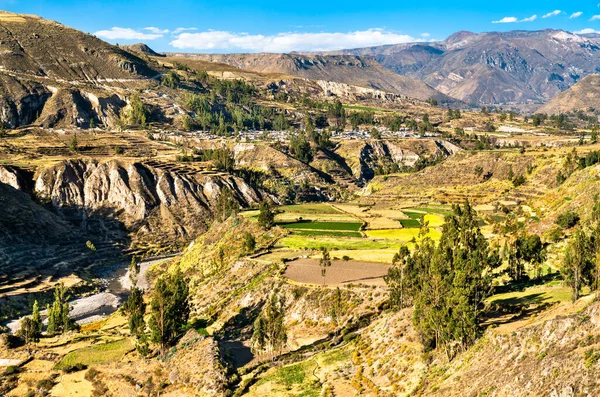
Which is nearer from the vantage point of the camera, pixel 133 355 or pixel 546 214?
pixel 133 355

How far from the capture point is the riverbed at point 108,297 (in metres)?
104

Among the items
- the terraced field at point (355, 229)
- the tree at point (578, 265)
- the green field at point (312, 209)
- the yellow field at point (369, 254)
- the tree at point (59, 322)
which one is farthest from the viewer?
the green field at point (312, 209)

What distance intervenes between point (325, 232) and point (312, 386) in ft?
187

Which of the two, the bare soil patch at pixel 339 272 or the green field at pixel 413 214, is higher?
the green field at pixel 413 214

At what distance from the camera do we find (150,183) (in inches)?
7146

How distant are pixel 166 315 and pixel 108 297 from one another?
2271 inches

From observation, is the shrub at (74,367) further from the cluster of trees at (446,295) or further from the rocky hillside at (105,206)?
the rocky hillside at (105,206)

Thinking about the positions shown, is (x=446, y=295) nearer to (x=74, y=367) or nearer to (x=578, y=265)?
(x=578, y=265)

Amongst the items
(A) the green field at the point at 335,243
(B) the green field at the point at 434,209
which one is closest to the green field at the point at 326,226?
(A) the green field at the point at 335,243

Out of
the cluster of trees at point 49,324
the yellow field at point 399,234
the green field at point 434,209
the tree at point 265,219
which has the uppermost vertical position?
the tree at point 265,219

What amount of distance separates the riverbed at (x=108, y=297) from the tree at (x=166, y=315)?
39899 mm

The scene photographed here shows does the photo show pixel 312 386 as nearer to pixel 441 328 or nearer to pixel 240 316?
pixel 441 328

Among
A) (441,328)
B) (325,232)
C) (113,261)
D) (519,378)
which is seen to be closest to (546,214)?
(325,232)

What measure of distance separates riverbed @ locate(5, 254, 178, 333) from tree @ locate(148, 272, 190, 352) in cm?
3990
